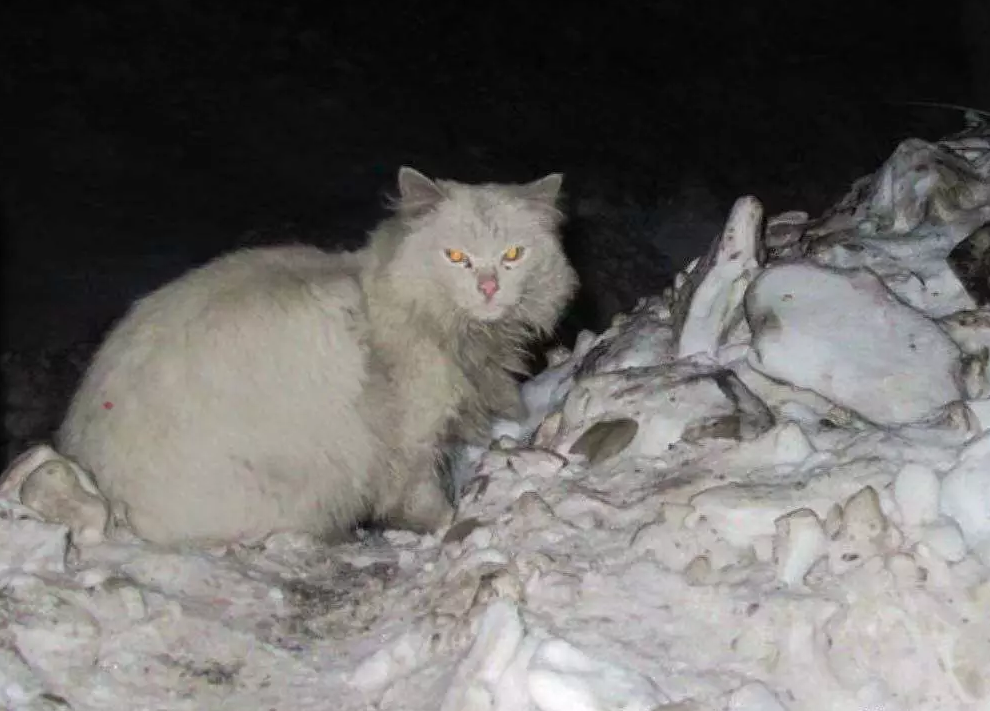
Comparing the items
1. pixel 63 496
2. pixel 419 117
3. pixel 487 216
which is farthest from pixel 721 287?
pixel 419 117

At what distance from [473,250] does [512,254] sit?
5.3 inches

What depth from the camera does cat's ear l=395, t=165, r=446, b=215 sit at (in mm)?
3553

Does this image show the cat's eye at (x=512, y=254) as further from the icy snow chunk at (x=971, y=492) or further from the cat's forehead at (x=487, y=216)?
the icy snow chunk at (x=971, y=492)

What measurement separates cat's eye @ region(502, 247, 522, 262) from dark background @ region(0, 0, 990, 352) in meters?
3.24

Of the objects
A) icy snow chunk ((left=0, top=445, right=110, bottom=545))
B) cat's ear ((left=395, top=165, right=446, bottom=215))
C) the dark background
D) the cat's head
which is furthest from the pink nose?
the dark background

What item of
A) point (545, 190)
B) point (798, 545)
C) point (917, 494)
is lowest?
point (798, 545)

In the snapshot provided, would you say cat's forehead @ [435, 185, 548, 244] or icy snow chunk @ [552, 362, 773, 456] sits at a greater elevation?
cat's forehead @ [435, 185, 548, 244]

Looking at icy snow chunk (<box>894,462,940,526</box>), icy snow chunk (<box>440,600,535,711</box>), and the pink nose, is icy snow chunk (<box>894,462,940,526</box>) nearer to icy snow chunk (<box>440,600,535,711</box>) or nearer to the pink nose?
icy snow chunk (<box>440,600,535,711</box>)

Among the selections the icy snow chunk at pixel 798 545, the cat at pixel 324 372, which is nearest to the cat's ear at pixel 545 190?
the cat at pixel 324 372

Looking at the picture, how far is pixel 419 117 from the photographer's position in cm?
783

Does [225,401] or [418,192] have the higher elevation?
[418,192]

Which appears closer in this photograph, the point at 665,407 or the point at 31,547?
the point at 31,547

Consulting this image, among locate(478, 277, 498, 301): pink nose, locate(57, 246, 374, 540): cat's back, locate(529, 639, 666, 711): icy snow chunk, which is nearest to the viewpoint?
locate(529, 639, 666, 711): icy snow chunk

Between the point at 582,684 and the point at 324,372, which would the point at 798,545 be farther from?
the point at 324,372
